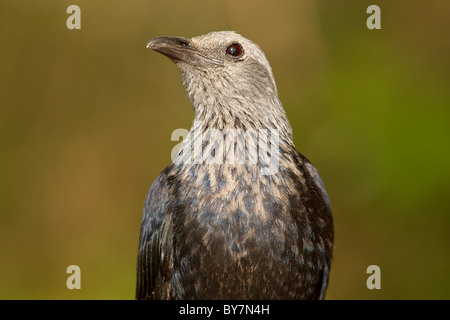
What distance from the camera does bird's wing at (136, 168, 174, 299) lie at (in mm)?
4348

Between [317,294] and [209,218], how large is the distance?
1019mm

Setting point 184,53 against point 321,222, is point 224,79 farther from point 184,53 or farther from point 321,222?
point 321,222

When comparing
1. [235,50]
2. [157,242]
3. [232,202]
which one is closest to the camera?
[232,202]

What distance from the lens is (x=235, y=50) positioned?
4.64m

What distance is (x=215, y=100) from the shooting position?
445 centimetres

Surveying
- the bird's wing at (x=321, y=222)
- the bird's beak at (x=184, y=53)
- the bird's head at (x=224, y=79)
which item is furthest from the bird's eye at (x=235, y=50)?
the bird's wing at (x=321, y=222)

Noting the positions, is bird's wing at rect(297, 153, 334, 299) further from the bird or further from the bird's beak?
the bird's beak

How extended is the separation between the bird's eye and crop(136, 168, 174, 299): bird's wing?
3.31 ft

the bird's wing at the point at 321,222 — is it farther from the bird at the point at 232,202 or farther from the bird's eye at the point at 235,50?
the bird's eye at the point at 235,50

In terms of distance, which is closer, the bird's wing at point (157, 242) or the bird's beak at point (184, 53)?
the bird's wing at point (157, 242)

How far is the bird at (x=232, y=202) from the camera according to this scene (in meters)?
4.11

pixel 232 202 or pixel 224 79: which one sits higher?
pixel 224 79

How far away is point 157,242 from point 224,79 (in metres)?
1.29

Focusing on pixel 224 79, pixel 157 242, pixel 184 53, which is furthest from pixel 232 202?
pixel 184 53
